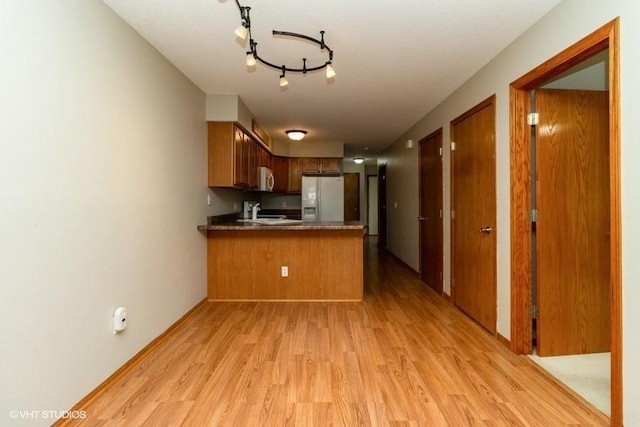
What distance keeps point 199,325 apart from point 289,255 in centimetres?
122

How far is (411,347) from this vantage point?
254 cm

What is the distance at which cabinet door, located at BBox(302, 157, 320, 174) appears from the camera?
6.56m

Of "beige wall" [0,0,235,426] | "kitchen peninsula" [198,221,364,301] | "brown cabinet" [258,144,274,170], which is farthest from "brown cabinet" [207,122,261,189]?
"brown cabinet" [258,144,274,170]

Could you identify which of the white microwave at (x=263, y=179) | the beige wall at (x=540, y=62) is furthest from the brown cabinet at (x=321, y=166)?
the beige wall at (x=540, y=62)

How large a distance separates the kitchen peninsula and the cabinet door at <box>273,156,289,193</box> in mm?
2711

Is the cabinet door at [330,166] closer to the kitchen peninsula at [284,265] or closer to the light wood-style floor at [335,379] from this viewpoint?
the kitchen peninsula at [284,265]

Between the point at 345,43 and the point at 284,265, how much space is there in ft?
7.90

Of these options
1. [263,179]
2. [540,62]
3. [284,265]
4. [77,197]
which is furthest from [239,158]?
[540,62]

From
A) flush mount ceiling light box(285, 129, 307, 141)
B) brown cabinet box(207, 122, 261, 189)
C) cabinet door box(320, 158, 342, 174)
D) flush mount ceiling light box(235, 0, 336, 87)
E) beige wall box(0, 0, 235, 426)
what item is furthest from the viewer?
cabinet door box(320, 158, 342, 174)

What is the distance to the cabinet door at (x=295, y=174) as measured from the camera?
658 centimetres

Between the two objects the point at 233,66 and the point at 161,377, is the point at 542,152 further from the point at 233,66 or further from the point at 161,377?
the point at 161,377

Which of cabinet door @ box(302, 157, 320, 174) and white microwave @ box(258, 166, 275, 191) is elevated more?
cabinet door @ box(302, 157, 320, 174)

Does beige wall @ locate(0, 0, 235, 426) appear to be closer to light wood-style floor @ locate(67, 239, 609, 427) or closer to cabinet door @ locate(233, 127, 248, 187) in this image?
light wood-style floor @ locate(67, 239, 609, 427)

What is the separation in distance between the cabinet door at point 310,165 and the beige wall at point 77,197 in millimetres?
3833
